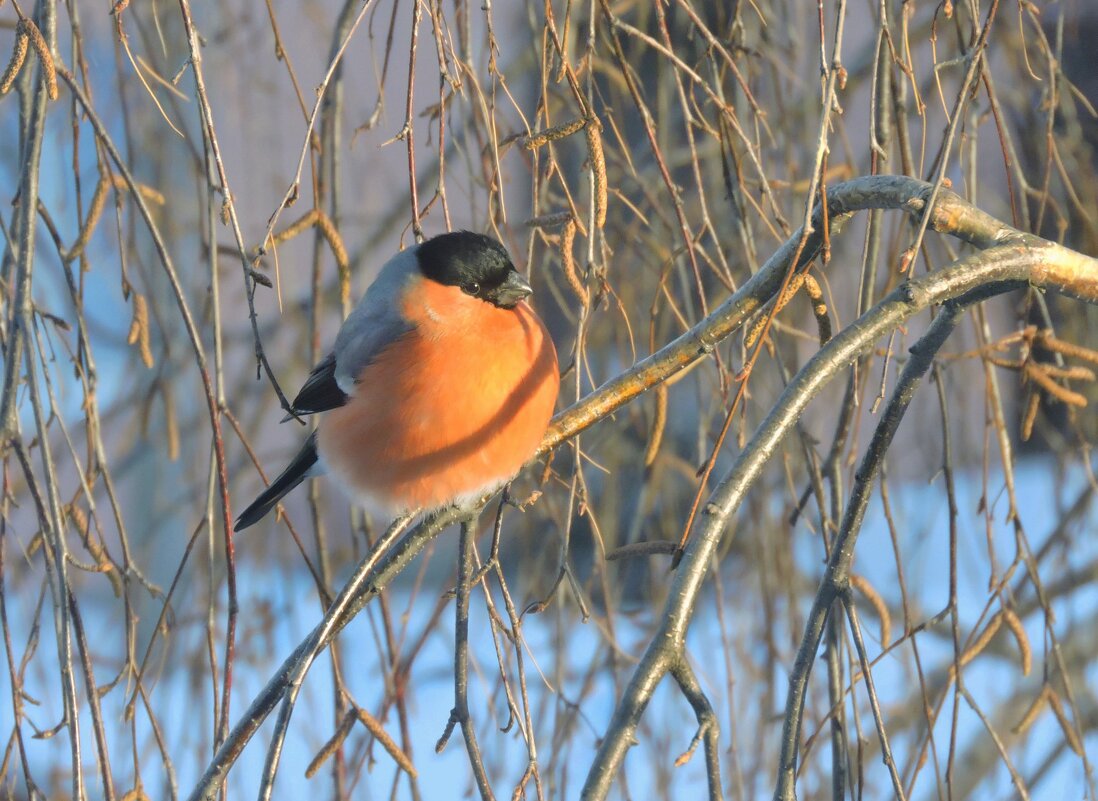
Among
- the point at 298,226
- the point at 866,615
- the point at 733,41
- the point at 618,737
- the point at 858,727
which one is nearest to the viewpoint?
the point at 618,737

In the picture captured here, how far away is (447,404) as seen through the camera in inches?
61.5

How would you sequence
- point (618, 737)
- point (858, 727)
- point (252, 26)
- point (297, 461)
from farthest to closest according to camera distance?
point (252, 26) → point (297, 461) → point (858, 727) → point (618, 737)

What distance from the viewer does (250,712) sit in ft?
3.45

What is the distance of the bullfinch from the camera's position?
154 cm

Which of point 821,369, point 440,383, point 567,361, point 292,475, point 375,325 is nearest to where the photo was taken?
point 821,369

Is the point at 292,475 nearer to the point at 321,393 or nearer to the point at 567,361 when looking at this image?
the point at 321,393

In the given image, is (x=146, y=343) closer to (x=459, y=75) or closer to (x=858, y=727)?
(x=459, y=75)

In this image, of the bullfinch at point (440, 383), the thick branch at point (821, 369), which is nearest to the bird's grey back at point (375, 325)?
the bullfinch at point (440, 383)

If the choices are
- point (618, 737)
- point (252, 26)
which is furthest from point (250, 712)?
point (252, 26)

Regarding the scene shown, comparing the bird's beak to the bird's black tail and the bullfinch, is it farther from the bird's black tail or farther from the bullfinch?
the bird's black tail

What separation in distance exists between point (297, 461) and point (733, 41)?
3.00 ft

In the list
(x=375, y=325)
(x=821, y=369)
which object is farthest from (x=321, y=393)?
(x=821, y=369)

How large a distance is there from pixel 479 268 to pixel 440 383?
0.60 feet

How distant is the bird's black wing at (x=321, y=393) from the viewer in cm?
173
